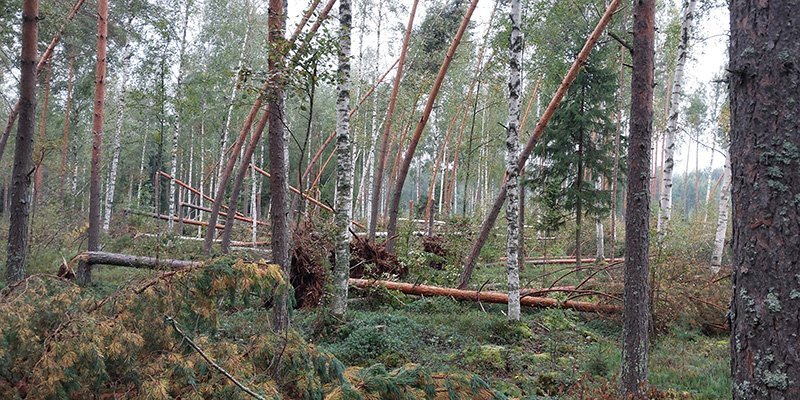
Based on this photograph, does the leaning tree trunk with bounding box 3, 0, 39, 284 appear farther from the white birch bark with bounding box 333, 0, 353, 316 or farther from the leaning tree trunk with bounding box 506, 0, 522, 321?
the leaning tree trunk with bounding box 506, 0, 522, 321

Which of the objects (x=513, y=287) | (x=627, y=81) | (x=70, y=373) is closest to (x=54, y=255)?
(x=513, y=287)

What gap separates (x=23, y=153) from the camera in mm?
6539

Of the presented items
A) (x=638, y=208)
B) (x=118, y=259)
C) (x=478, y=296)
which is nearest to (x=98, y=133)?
(x=118, y=259)

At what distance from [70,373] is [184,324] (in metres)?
0.75

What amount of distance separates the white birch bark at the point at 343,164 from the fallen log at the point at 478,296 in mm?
A: 1901

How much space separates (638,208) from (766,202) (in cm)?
264

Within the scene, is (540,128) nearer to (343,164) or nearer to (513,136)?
(513,136)

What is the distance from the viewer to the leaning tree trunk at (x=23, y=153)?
6508 millimetres

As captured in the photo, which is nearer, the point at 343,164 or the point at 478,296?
the point at 343,164

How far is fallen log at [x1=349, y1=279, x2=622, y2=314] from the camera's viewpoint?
27.1 feet

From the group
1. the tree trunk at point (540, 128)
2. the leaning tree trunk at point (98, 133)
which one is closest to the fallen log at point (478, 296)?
the tree trunk at point (540, 128)

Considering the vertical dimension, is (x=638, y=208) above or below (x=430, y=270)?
above

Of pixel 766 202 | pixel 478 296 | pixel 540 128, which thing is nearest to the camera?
pixel 766 202

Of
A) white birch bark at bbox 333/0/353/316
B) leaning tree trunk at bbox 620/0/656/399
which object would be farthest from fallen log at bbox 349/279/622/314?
leaning tree trunk at bbox 620/0/656/399
